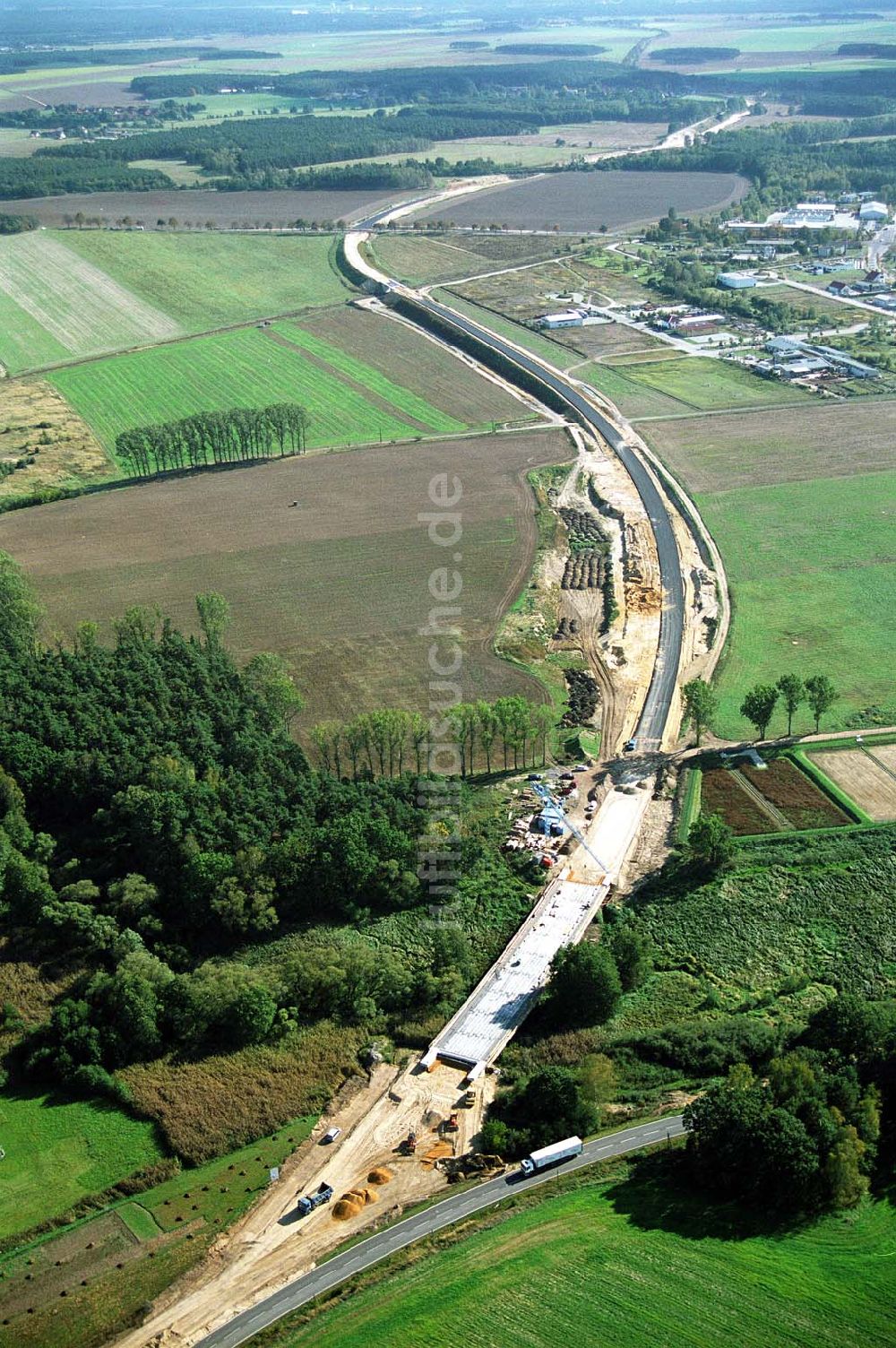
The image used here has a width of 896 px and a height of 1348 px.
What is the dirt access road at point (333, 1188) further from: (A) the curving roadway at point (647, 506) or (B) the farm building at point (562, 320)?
(B) the farm building at point (562, 320)

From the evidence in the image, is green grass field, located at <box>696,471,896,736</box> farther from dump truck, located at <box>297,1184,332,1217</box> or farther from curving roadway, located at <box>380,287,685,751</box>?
dump truck, located at <box>297,1184,332,1217</box>

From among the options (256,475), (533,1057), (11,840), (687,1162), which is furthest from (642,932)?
(256,475)

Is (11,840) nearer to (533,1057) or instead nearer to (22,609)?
(22,609)

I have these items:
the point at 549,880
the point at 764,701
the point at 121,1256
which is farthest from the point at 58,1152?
the point at 764,701

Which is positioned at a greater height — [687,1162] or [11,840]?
[11,840]

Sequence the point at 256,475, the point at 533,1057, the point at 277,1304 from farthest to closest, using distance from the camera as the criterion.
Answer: the point at 256,475
the point at 533,1057
the point at 277,1304

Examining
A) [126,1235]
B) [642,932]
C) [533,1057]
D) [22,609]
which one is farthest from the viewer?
[22,609]

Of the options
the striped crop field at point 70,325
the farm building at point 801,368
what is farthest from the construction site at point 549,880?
the striped crop field at point 70,325
